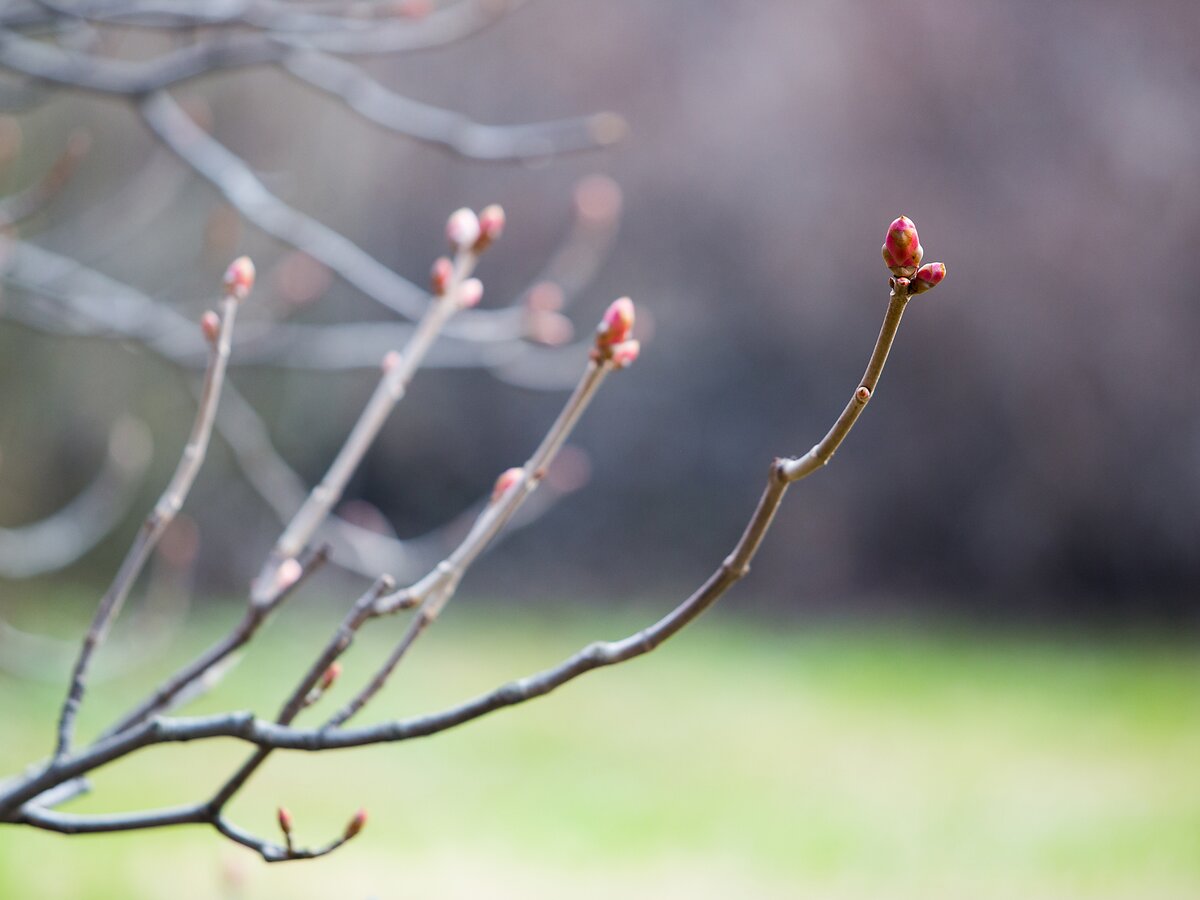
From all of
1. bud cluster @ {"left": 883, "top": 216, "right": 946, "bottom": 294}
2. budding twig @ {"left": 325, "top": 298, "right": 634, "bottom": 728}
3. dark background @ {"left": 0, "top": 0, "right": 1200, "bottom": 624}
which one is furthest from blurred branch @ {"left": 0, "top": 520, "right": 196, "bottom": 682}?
bud cluster @ {"left": 883, "top": 216, "right": 946, "bottom": 294}

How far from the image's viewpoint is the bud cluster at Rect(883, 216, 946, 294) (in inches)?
12.5

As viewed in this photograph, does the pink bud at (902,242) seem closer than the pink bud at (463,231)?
Yes

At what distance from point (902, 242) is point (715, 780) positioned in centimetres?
150

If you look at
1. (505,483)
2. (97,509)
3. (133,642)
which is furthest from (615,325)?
(97,509)

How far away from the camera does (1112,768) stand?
1.69 meters

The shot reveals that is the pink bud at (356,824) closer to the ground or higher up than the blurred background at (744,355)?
closer to the ground

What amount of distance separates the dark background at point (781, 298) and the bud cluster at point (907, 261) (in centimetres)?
238

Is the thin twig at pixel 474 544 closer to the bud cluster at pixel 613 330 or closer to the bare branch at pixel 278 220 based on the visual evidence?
the bud cluster at pixel 613 330

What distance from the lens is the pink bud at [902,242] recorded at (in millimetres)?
316

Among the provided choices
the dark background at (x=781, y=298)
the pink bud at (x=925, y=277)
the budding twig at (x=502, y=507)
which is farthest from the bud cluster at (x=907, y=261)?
the dark background at (x=781, y=298)

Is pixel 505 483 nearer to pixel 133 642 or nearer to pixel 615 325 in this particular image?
pixel 615 325

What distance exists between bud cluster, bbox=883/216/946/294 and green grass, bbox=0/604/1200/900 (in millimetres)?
730

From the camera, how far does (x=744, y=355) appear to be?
9.87ft

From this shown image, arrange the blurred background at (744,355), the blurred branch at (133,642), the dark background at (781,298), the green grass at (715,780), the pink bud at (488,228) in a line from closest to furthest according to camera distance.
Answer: the pink bud at (488,228)
the green grass at (715,780)
the blurred branch at (133,642)
the blurred background at (744,355)
the dark background at (781,298)
